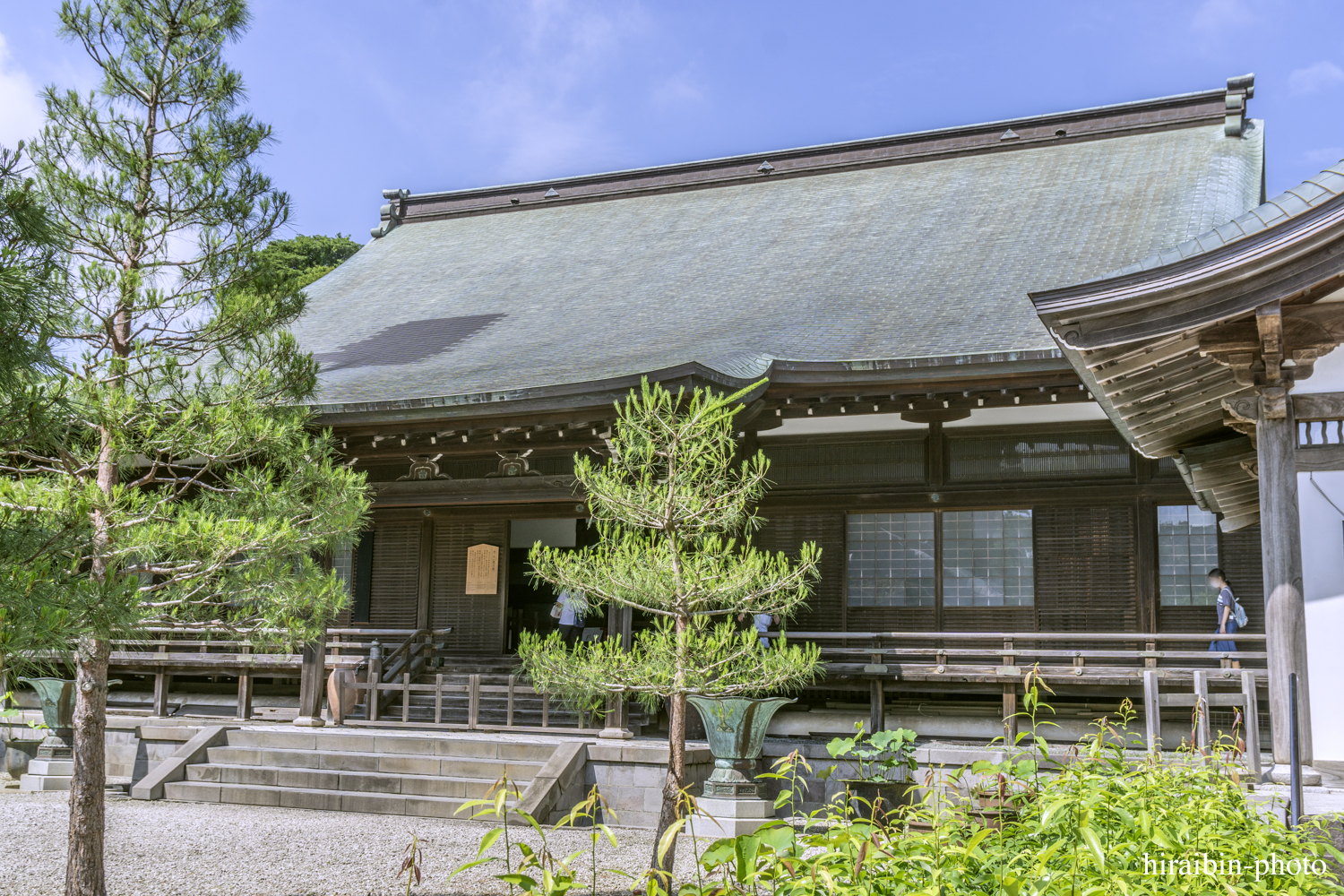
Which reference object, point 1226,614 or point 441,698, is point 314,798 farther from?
point 1226,614

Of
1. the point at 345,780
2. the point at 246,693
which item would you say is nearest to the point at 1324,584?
the point at 345,780

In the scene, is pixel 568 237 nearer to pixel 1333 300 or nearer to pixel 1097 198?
pixel 1097 198

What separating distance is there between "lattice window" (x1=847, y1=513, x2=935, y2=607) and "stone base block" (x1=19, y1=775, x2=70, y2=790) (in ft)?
25.4

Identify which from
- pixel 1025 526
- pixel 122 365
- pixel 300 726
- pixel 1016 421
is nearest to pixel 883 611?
pixel 1025 526

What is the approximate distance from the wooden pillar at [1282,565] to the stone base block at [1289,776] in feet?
0.14

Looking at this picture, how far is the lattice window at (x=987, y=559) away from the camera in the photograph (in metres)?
10.5

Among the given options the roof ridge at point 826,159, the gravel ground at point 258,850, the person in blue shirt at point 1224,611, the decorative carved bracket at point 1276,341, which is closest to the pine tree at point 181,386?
the gravel ground at point 258,850

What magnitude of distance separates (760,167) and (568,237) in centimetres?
342

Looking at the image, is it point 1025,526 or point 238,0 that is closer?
point 238,0

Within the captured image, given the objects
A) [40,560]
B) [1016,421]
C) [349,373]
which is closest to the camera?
[40,560]

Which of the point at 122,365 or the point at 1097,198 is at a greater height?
the point at 1097,198

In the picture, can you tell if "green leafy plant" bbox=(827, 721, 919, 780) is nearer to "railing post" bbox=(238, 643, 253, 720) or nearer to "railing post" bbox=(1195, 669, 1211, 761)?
"railing post" bbox=(1195, 669, 1211, 761)

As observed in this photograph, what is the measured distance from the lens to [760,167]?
18.2m

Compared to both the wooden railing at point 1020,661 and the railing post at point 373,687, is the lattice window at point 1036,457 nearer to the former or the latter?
the wooden railing at point 1020,661
